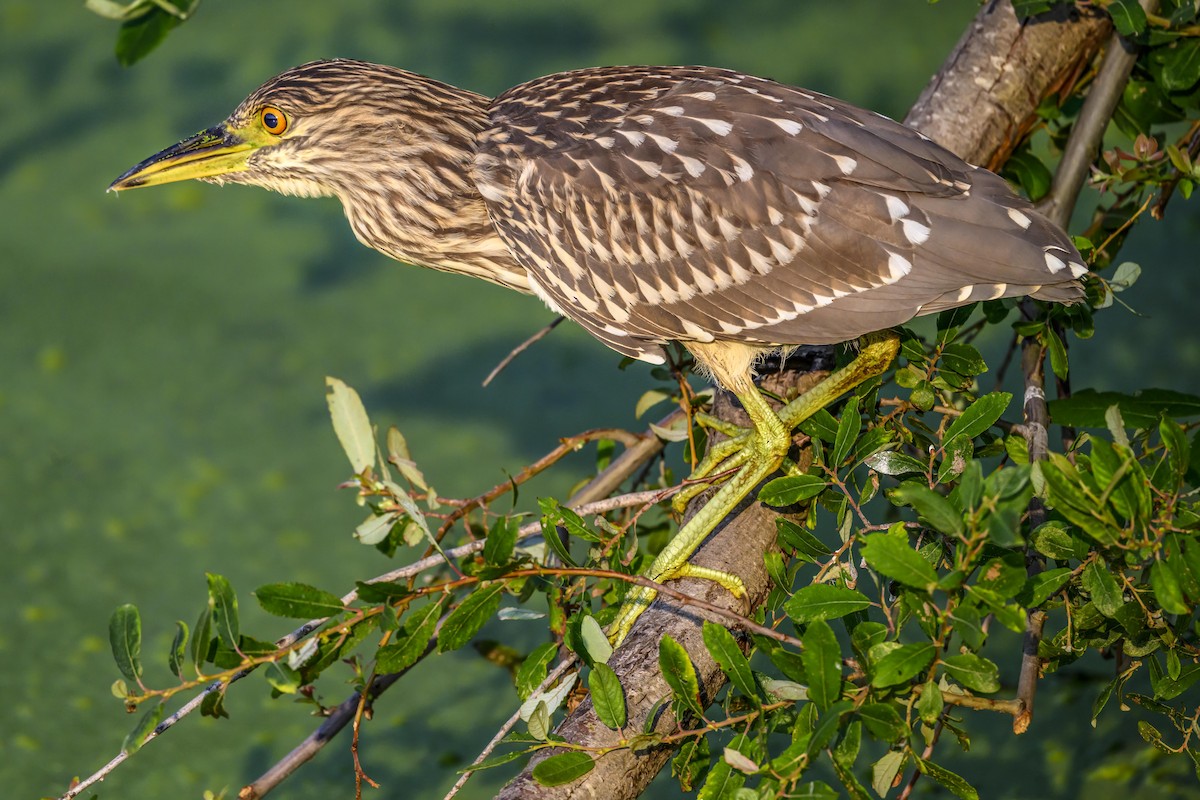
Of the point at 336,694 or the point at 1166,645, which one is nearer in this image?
the point at 1166,645

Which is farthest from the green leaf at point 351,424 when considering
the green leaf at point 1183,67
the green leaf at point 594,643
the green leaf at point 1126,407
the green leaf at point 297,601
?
the green leaf at point 1183,67

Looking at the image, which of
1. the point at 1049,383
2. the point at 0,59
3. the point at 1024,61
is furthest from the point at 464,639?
the point at 0,59

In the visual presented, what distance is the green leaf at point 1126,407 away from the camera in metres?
1.34

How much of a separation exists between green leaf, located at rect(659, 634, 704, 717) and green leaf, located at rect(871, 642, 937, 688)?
18 cm

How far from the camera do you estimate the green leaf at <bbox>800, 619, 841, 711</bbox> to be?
90 cm

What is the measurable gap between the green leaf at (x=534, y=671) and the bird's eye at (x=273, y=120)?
0.79 meters

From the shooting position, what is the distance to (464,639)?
1.06 metres

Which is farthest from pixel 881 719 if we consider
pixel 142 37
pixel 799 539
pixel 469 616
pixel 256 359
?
pixel 256 359

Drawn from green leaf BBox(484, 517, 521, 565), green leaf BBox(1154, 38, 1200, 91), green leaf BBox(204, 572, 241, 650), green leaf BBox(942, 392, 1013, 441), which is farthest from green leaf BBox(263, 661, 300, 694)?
green leaf BBox(1154, 38, 1200, 91)

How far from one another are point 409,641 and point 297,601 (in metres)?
0.12

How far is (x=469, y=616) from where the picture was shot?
3.48 feet

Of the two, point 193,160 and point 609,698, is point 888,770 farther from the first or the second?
point 193,160

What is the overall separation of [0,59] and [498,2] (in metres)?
1.35

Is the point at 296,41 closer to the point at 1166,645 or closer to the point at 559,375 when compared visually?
the point at 559,375
